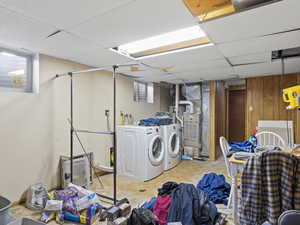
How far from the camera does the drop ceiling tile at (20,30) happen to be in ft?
5.49

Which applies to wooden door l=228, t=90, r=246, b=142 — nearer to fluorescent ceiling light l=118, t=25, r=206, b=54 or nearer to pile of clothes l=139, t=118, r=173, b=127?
pile of clothes l=139, t=118, r=173, b=127

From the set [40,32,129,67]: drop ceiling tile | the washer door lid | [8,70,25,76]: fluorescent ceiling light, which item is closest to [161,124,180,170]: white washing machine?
the washer door lid

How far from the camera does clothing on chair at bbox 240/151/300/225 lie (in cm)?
118

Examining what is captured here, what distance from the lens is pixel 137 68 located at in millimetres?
3482

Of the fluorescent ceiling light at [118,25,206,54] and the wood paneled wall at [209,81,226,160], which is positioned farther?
the wood paneled wall at [209,81,226,160]

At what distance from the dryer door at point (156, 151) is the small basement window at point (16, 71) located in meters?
2.21

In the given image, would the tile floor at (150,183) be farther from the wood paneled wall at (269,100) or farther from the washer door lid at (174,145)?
the wood paneled wall at (269,100)

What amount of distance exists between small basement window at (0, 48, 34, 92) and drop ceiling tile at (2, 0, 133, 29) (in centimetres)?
123

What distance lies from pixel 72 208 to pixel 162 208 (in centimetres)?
105

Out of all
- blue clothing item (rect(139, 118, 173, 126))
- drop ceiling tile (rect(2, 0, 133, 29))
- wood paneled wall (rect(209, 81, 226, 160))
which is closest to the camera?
drop ceiling tile (rect(2, 0, 133, 29))

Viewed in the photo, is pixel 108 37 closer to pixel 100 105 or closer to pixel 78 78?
pixel 78 78

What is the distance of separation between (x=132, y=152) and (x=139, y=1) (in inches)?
104

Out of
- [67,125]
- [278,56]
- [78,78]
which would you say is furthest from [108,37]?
[278,56]

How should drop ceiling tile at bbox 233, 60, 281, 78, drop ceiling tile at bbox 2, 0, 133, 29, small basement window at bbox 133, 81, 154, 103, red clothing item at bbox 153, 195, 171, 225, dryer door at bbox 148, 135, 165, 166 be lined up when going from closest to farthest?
drop ceiling tile at bbox 2, 0, 133, 29, red clothing item at bbox 153, 195, 171, 225, drop ceiling tile at bbox 233, 60, 281, 78, dryer door at bbox 148, 135, 165, 166, small basement window at bbox 133, 81, 154, 103
